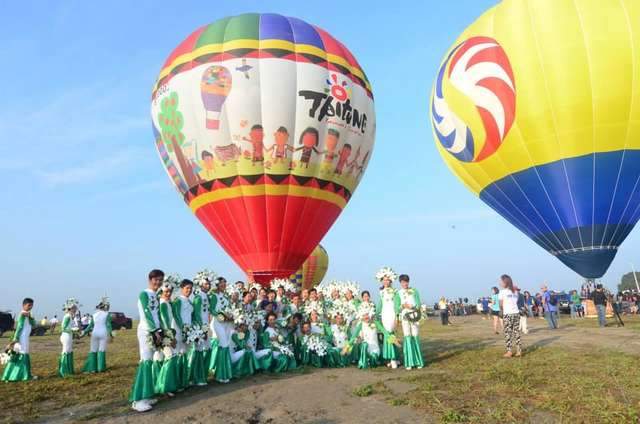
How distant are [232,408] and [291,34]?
15.9 meters

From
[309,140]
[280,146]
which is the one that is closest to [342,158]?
[309,140]

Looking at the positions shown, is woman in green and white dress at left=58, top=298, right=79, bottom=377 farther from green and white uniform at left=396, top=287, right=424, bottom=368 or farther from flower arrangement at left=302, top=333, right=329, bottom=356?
green and white uniform at left=396, top=287, right=424, bottom=368

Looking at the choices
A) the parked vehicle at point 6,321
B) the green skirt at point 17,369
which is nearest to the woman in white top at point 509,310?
the green skirt at point 17,369

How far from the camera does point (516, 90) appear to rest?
19.2 m

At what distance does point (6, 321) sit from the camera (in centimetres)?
3341

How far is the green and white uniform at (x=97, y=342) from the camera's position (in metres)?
12.2

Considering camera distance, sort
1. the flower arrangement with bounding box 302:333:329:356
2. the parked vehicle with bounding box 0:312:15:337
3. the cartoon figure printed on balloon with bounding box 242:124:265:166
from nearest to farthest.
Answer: the flower arrangement with bounding box 302:333:329:356, the cartoon figure printed on balloon with bounding box 242:124:265:166, the parked vehicle with bounding box 0:312:15:337

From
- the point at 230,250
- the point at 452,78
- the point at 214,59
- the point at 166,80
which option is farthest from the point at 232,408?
the point at 452,78

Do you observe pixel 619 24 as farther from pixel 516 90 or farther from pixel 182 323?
pixel 182 323

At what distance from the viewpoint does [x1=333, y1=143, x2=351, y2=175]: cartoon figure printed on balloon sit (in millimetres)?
18750

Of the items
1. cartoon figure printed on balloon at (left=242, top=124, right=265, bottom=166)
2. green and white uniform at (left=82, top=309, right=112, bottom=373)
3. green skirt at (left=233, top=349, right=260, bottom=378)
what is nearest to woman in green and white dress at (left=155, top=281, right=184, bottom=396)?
green skirt at (left=233, top=349, right=260, bottom=378)

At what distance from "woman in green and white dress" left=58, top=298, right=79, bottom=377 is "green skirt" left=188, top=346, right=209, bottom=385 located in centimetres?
459

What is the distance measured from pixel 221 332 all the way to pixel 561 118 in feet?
54.6

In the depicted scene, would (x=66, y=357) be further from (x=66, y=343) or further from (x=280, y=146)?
(x=280, y=146)
